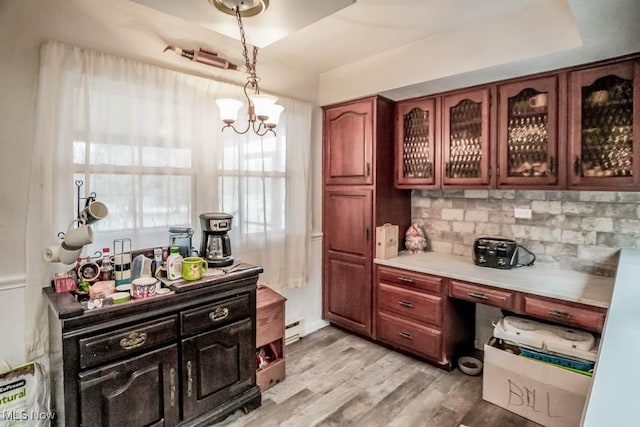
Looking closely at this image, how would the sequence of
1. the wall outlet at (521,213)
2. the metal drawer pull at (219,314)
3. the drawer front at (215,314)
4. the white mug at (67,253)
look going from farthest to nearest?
the wall outlet at (521,213), the metal drawer pull at (219,314), the drawer front at (215,314), the white mug at (67,253)

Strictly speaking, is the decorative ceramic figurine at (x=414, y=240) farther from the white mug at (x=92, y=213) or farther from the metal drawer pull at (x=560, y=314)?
the white mug at (x=92, y=213)

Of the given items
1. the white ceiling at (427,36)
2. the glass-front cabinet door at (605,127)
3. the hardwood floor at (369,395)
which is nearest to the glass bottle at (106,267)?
the hardwood floor at (369,395)

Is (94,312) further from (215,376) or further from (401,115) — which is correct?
(401,115)

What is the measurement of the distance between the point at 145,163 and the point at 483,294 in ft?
8.11

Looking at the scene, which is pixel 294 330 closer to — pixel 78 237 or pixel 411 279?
pixel 411 279

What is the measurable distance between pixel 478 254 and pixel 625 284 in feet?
3.82

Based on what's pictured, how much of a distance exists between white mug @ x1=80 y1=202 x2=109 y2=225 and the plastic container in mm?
423

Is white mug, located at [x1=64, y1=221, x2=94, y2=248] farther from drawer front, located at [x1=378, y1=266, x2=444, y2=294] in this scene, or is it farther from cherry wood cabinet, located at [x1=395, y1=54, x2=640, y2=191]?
cherry wood cabinet, located at [x1=395, y1=54, x2=640, y2=191]

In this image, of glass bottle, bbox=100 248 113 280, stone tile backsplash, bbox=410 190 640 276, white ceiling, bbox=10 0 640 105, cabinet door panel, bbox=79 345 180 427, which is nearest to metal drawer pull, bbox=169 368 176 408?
cabinet door panel, bbox=79 345 180 427

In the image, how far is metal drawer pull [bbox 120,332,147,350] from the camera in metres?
1.67

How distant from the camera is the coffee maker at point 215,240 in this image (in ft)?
7.31

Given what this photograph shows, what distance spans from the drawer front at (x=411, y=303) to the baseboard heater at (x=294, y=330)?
31.1 inches

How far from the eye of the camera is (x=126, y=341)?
5.49 feet

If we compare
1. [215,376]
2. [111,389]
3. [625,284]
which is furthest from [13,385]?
[625,284]
